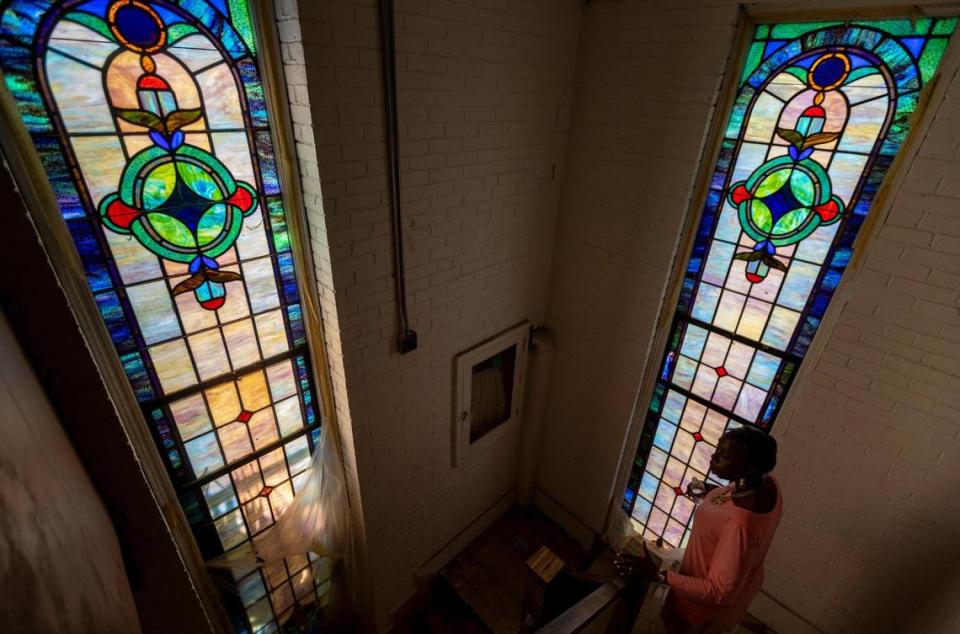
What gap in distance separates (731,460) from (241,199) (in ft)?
7.75

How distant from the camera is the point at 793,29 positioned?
2309mm

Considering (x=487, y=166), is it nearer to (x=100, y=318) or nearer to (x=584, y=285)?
(x=584, y=285)

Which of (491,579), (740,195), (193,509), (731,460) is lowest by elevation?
(491,579)

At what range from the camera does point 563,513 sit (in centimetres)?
421

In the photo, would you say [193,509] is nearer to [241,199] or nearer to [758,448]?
[241,199]

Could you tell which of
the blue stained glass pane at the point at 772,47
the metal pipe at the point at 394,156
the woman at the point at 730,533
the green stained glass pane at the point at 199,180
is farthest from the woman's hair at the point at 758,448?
the green stained glass pane at the point at 199,180

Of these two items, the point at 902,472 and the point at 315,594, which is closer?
the point at 902,472

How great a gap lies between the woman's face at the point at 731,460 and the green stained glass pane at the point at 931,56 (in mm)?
1838

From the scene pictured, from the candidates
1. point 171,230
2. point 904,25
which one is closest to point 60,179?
point 171,230

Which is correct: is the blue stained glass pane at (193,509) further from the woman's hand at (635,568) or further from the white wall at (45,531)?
the woman's hand at (635,568)

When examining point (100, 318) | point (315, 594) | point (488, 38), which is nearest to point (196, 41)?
point (100, 318)

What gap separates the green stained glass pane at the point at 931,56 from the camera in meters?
1.97

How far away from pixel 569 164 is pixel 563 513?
304cm

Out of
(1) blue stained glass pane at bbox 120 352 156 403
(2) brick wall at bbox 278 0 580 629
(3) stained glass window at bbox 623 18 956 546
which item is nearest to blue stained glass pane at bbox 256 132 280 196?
(2) brick wall at bbox 278 0 580 629
